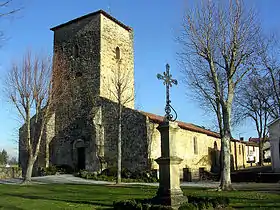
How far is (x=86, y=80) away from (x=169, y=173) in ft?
76.5

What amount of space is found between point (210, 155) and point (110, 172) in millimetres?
15466

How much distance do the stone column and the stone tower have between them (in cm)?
1950

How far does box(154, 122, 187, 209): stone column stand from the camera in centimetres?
1053

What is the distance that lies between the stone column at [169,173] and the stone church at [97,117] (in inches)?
651

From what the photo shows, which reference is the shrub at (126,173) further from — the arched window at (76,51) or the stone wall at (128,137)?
the arched window at (76,51)

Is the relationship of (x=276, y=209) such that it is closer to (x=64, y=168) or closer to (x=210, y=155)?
(x=64, y=168)

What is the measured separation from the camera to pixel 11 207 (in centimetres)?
1159

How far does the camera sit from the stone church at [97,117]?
2864cm

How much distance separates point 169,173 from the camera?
10734 millimetres

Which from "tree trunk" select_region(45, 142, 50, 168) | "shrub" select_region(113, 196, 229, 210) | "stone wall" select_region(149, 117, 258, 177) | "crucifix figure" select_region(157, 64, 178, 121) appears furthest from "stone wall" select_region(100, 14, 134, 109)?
"shrub" select_region(113, 196, 229, 210)

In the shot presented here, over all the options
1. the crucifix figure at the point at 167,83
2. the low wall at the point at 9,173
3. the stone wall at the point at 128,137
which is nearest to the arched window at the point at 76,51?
the stone wall at the point at 128,137

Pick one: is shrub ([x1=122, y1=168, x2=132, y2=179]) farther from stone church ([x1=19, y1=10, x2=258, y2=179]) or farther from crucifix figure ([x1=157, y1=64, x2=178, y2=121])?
crucifix figure ([x1=157, y1=64, x2=178, y2=121])

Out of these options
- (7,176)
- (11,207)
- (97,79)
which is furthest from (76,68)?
(11,207)

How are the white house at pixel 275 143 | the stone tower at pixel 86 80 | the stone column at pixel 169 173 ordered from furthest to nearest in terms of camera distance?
1. the stone tower at pixel 86 80
2. the white house at pixel 275 143
3. the stone column at pixel 169 173
